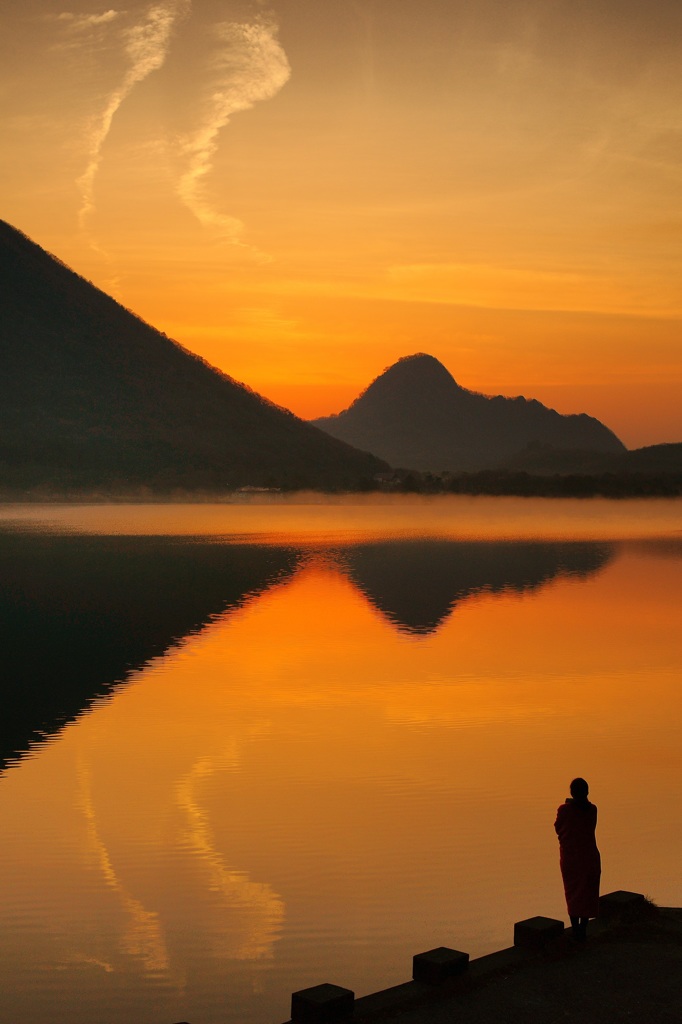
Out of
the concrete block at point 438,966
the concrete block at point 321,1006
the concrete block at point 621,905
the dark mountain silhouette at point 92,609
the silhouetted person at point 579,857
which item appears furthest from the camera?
the dark mountain silhouette at point 92,609

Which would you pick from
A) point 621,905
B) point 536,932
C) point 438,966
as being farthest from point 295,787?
point 438,966

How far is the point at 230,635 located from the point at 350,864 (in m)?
22.5

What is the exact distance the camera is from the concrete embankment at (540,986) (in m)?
8.65

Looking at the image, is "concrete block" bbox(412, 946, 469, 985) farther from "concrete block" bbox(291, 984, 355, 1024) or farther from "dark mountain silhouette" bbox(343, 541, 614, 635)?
"dark mountain silhouette" bbox(343, 541, 614, 635)

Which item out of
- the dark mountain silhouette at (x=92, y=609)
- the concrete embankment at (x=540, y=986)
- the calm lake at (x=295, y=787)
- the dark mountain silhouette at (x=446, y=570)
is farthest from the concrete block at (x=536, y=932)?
the dark mountain silhouette at (x=446, y=570)

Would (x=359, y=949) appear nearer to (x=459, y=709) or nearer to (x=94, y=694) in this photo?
(x=459, y=709)

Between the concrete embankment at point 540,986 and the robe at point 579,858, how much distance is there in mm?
283

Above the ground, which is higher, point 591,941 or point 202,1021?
point 591,941

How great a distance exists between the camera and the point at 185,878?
1372cm

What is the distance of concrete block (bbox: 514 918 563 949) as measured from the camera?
32.5ft

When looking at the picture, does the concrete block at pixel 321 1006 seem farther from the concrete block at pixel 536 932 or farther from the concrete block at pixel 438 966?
the concrete block at pixel 536 932

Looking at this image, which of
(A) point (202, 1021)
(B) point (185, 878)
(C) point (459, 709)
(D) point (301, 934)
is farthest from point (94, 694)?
(A) point (202, 1021)

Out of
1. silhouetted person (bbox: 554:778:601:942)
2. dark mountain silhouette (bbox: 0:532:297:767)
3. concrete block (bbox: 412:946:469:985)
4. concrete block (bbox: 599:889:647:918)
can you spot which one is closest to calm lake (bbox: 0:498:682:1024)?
dark mountain silhouette (bbox: 0:532:297:767)

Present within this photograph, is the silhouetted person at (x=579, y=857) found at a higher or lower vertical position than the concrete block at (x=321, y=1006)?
higher
